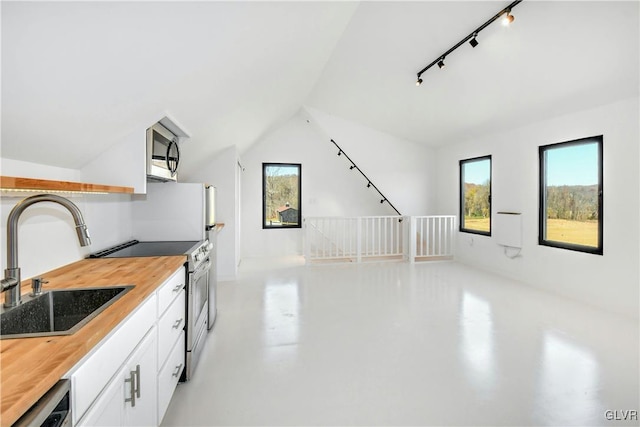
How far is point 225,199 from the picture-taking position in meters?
4.87

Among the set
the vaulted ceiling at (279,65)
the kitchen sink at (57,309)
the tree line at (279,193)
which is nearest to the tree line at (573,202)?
the vaulted ceiling at (279,65)

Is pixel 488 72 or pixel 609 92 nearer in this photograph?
pixel 609 92

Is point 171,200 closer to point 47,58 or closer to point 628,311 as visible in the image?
point 47,58

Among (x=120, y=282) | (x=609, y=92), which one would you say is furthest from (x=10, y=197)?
(x=609, y=92)

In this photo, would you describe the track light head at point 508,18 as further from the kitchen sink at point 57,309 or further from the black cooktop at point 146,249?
the kitchen sink at point 57,309

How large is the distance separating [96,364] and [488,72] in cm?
439

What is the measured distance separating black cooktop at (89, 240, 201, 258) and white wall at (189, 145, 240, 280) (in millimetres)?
2134

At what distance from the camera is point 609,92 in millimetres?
3248

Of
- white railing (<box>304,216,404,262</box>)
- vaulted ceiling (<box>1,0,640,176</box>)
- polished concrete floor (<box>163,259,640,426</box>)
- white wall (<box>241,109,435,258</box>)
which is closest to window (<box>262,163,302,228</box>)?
white wall (<box>241,109,435,258</box>)

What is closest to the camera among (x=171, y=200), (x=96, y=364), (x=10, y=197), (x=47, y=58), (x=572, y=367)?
(x=96, y=364)

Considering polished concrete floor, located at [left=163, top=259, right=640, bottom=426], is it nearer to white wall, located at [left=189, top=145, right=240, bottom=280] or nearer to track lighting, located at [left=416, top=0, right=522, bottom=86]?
white wall, located at [left=189, top=145, right=240, bottom=280]

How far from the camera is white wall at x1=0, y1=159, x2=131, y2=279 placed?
1502 millimetres

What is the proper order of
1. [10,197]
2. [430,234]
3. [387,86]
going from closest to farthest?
1. [10,197]
2. [387,86]
3. [430,234]

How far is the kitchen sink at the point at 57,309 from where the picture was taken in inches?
47.0
